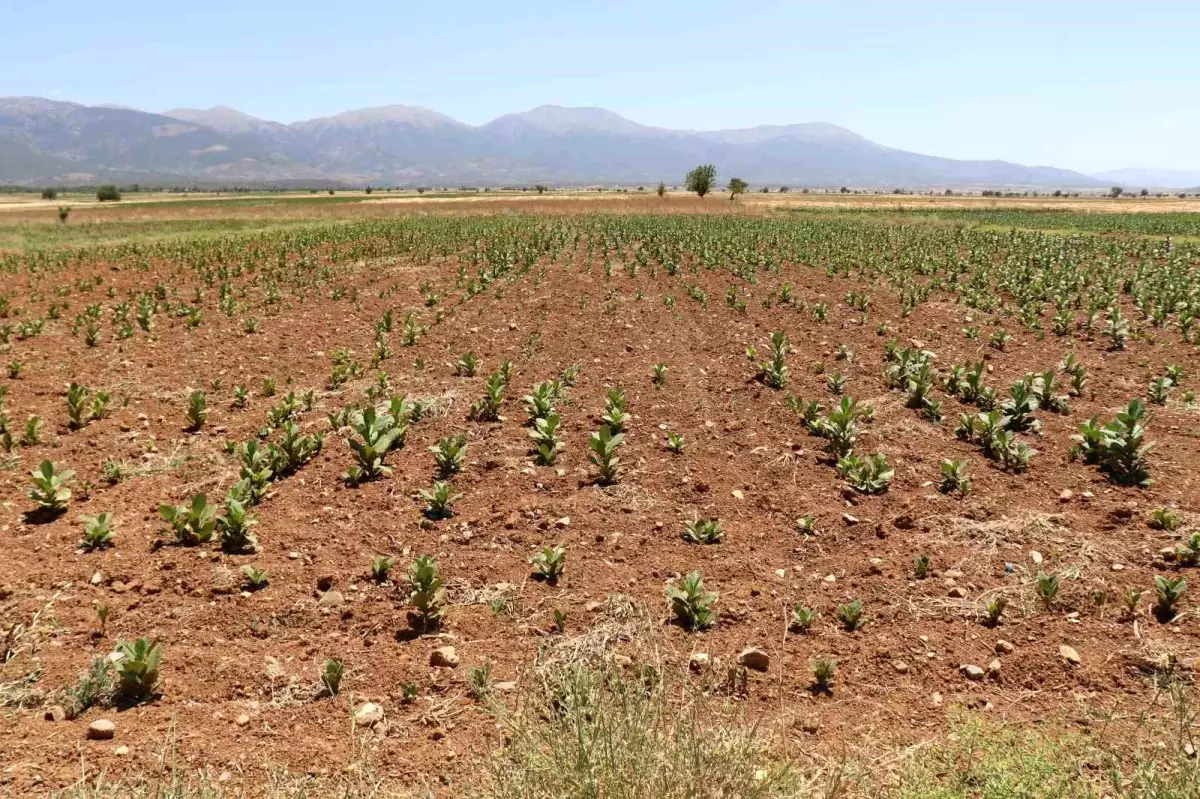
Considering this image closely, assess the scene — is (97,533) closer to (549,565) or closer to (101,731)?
(101,731)

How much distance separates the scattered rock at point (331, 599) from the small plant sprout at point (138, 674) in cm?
107

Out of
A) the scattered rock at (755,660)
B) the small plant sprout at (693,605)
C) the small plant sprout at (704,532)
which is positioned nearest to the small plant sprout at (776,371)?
the small plant sprout at (704,532)

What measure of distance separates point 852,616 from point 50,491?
280 inches

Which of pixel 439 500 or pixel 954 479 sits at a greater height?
pixel 954 479

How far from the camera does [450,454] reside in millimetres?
6758

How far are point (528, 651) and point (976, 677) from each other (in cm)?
285

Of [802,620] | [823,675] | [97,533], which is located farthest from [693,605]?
[97,533]

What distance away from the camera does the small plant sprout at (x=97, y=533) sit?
17.4 feet

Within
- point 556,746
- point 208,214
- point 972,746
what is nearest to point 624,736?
point 556,746

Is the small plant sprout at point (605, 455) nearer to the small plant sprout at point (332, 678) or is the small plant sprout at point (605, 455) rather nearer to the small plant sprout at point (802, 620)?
the small plant sprout at point (802, 620)

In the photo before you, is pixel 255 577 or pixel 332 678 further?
pixel 255 577

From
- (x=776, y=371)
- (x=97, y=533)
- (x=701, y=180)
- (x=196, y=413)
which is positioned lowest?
(x=97, y=533)

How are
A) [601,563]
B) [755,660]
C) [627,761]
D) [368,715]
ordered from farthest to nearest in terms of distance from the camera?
[601,563], [755,660], [368,715], [627,761]

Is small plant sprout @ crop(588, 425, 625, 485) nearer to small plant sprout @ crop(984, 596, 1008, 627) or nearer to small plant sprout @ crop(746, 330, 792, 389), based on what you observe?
small plant sprout @ crop(984, 596, 1008, 627)
